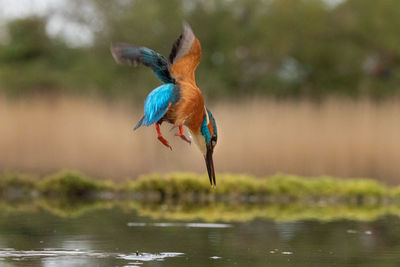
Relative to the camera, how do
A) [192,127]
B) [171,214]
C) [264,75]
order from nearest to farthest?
[192,127]
[171,214]
[264,75]

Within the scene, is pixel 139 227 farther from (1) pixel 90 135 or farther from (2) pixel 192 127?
(1) pixel 90 135

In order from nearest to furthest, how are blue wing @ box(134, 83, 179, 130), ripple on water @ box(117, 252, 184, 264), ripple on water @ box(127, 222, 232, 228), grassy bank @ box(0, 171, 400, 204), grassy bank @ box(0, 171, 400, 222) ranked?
1. blue wing @ box(134, 83, 179, 130)
2. ripple on water @ box(117, 252, 184, 264)
3. ripple on water @ box(127, 222, 232, 228)
4. grassy bank @ box(0, 171, 400, 222)
5. grassy bank @ box(0, 171, 400, 204)

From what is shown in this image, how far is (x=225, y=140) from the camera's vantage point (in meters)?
15.8

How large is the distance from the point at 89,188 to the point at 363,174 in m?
4.52

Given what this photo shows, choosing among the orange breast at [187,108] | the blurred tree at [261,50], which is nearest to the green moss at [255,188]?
the orange breast at [187,108]

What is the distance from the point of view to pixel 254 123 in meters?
16.2

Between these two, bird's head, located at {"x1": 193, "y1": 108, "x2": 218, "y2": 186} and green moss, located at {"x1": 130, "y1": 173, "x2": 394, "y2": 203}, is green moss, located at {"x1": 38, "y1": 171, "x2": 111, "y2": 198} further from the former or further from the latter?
bird's head, located at {"x1": 193, "y1": 108, "x2": 218, "y2": 186}

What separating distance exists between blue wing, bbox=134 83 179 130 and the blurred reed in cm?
874

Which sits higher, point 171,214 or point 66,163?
point 66,163

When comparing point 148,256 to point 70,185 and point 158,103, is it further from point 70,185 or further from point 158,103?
point 70,185

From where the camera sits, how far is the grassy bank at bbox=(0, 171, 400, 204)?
1417 centimetres

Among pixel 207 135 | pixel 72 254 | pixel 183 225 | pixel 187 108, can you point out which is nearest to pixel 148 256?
pixel 72 254

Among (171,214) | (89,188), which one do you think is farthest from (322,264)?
(89,188)

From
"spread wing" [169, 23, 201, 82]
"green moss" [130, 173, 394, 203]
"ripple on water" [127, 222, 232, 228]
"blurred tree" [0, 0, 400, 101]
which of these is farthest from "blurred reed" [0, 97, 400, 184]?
"blurred tree" [0, 0, 400, 101]
